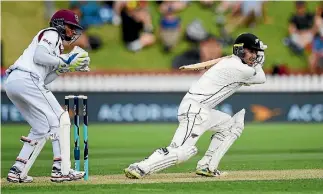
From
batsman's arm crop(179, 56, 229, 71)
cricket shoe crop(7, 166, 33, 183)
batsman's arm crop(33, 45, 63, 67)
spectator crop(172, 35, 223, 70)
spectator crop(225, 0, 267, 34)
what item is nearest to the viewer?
batsman's arm crop(33, 45, 63, 67)

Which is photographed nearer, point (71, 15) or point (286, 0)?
point (71, 15)

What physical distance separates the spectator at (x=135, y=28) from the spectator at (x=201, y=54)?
95 cm

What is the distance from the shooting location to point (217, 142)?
955cm

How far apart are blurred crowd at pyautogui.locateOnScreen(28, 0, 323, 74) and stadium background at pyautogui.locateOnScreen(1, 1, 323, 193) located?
6.1 inches

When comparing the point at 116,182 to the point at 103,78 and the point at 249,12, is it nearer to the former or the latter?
the point at 103,78

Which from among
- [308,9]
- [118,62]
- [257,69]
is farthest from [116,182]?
[308,9]

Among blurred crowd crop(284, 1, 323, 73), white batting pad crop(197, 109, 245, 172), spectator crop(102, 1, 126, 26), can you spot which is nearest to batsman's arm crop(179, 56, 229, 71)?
white batting pad crop(197, 109, 245, 172)

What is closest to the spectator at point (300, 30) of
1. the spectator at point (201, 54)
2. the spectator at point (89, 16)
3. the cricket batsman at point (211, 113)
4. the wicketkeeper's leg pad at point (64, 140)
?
the spectator at point (201, 54)

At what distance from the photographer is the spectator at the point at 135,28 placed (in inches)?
848

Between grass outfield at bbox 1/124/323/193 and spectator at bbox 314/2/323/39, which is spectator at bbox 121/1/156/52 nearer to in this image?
grass outfield at bbox 1/124/323/193

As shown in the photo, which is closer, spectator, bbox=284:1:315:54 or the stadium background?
the stadium background

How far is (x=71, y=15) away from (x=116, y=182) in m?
1.70

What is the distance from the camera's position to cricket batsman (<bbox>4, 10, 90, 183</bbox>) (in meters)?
8.86

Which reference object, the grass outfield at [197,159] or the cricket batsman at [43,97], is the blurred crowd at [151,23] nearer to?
the grass outfield at [197,159]
